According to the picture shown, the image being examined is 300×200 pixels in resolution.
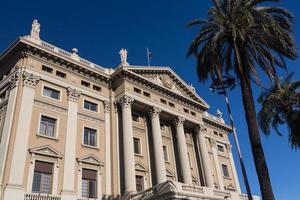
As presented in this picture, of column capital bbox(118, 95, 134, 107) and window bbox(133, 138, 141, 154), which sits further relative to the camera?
window bbox(133, 138, 141, 154)

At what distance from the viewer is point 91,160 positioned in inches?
1130

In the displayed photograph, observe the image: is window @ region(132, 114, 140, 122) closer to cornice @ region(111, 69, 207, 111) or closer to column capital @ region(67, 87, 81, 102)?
cornice @ region(111, 69, 207, 111)

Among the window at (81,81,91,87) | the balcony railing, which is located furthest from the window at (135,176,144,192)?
the window at (81,81,91,87)

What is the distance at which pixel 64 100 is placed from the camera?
2980 cm

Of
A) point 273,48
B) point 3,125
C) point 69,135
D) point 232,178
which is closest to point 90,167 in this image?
point 69,135

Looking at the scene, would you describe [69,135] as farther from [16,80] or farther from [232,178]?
[232,178]

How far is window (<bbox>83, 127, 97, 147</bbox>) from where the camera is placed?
29.8 metres

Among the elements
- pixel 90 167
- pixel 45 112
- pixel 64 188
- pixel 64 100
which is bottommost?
pixel 64 188

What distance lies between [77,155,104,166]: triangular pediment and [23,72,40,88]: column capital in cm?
818

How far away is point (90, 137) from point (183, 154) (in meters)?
11.5

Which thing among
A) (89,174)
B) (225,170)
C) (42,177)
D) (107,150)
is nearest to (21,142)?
(42,177)

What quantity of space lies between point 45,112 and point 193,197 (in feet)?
50.4

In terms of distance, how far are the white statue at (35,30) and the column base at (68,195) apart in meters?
15.4

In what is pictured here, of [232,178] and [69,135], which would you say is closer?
[69,135]
